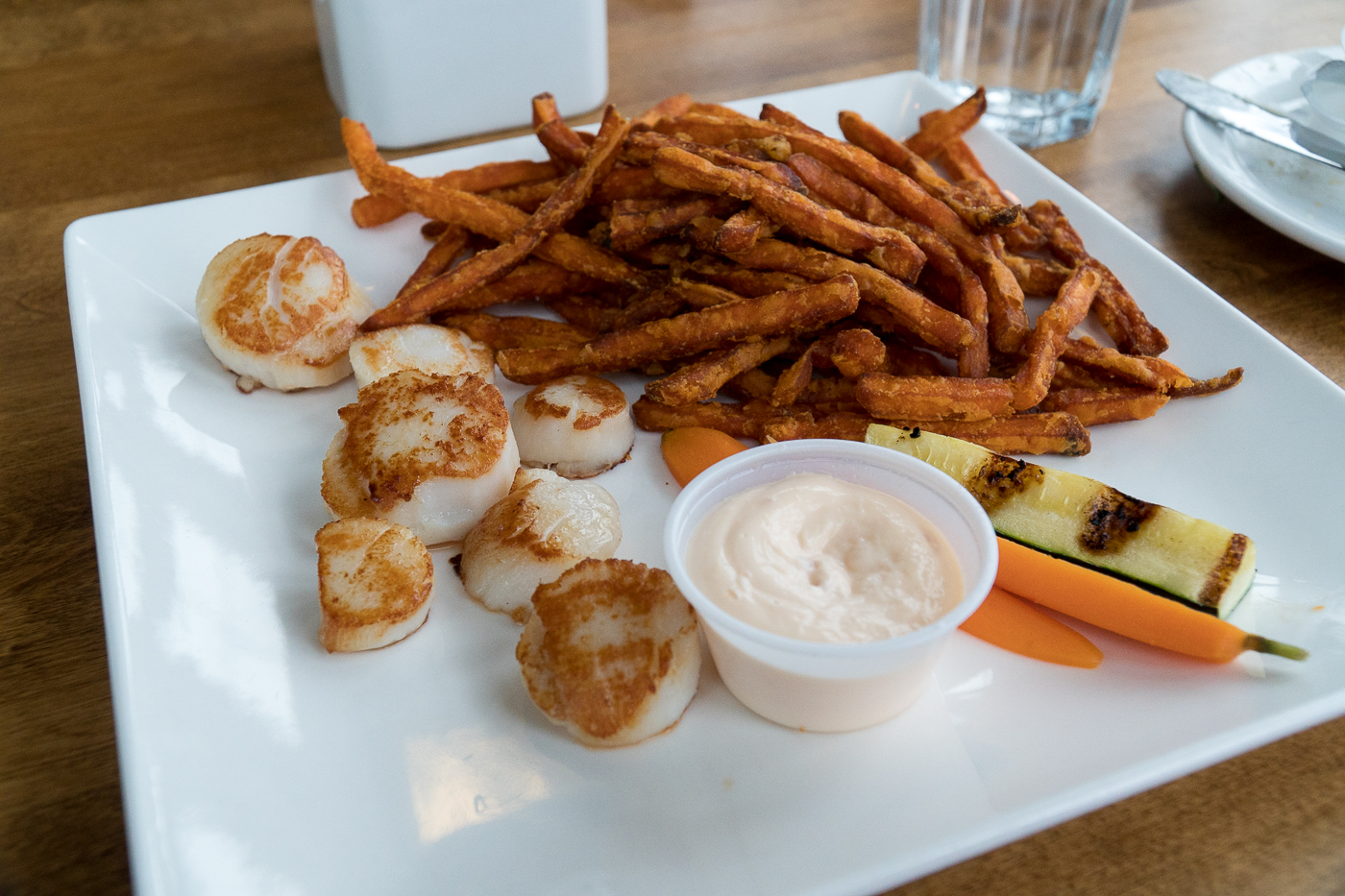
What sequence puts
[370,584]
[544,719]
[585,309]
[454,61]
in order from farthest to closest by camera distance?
[454,61]
[585,309]
[370,584]
[544,719]

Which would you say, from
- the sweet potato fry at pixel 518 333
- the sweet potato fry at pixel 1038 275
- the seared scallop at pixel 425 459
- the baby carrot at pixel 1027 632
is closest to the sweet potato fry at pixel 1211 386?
the sweet potato fry at pixel 1038 275

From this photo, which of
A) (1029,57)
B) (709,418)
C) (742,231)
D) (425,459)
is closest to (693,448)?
(709,418)

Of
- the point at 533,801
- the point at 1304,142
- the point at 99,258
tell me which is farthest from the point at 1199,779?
the point at 99,258

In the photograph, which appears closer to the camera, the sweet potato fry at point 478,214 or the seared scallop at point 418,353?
the seared scallop at point 418,353

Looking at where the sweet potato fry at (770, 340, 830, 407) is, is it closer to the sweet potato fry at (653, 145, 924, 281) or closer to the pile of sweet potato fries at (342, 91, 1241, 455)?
the pile of sweet potato fries at (342, 91, 1241, 455)

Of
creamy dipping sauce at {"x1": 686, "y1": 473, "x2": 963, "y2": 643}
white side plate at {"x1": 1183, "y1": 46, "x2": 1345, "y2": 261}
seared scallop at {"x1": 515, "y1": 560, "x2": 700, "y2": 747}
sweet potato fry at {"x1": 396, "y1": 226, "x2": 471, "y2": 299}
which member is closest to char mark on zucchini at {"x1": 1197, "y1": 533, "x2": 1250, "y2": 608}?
creamy dipping sauce at {"x1": 686, "y1": 473, "x2": 963, "y2": 643}

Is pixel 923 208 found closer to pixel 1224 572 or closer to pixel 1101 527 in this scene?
pixel 1101 527

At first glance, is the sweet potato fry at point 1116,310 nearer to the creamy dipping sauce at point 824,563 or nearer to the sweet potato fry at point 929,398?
the sweet potato fry at point 929,398

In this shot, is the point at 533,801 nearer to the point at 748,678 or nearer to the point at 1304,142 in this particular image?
the point at 748,678
